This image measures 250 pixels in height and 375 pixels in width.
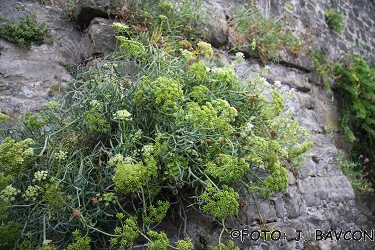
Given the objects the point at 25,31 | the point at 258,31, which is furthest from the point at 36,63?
the point at 258,31

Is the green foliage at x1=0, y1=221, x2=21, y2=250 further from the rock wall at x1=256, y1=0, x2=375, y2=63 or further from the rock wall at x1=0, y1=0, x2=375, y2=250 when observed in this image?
the rock wall at x1=256, y1=0, x2=375, y2=63

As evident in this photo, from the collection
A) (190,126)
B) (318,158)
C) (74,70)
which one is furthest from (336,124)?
(74,70)

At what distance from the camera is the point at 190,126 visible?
1.76m

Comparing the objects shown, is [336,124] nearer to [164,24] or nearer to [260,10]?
[260,10]

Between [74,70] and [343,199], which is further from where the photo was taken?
[343,199]

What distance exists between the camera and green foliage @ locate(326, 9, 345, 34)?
4.77 m

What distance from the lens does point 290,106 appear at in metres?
3.12

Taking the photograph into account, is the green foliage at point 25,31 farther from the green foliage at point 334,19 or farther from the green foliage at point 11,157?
the green foliage at point 334,19

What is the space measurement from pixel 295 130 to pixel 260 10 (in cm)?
202

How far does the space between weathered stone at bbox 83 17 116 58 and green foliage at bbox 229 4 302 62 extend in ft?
4.30

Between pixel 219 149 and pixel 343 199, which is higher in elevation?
pixel 219 149

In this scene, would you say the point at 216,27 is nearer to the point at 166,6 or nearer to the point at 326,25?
the point at 166,6

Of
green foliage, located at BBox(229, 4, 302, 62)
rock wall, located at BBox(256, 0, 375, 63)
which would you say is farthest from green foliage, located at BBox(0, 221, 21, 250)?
rock wall, located at BBox(256, 0, 375, 63)

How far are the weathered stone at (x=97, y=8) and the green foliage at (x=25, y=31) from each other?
34cm
